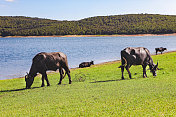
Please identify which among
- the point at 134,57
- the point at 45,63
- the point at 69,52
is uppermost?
the point at 134,57

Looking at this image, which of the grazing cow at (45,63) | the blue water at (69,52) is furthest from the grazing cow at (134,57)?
the blue water at (69,52)

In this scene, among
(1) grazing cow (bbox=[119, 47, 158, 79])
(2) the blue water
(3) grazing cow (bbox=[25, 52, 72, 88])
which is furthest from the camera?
(2) the blue water

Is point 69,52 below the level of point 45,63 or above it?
below

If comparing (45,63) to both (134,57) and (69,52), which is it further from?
(69,52)

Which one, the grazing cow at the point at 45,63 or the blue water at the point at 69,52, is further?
the blue water at the point at 69,52

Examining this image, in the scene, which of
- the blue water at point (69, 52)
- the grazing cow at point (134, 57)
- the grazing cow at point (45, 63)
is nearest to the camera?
the grazing cow at point (45, 63)

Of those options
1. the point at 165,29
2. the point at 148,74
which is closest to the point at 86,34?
the point at 165,29

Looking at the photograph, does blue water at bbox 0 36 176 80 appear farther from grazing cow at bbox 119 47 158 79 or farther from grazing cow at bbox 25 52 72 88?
grazing cow at bbox 119 47 158 79

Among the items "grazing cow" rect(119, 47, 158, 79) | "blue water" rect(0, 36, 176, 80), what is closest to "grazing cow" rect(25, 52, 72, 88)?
"grazing cow" rect(119, 47, 158, 79)

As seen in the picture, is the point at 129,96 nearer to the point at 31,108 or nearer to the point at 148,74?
the point at 31,108

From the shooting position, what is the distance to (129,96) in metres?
10.1

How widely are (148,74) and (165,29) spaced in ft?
506

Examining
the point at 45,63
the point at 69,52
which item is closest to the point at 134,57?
the point at 45,63

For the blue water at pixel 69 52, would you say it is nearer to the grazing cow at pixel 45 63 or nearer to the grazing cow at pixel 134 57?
the grazing cow at pixel 45 63
